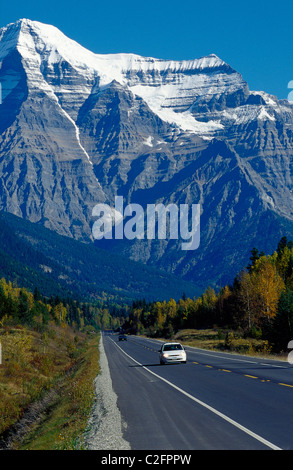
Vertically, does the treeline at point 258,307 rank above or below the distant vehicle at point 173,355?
above

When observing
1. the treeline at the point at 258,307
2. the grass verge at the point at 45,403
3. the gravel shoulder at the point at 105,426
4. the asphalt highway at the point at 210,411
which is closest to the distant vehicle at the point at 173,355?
the grass verge at the point at 45,403

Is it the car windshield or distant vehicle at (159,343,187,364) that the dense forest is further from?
distant vehicle at (159,343,187,364)

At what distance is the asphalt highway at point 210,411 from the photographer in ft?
42.3

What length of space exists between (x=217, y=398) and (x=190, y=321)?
113032 mm

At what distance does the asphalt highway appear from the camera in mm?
12898

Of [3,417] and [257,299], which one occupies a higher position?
[257,299]

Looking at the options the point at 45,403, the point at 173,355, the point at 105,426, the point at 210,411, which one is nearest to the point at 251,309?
the point at 173,355

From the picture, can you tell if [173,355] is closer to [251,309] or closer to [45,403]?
[45,403]

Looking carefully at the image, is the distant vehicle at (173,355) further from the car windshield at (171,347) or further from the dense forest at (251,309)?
the dense forest at (251,309)

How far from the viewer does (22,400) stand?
3438cm

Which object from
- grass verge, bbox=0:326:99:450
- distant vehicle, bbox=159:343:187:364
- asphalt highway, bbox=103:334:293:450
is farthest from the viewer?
distant vehicle, bbox=159:343:187:364

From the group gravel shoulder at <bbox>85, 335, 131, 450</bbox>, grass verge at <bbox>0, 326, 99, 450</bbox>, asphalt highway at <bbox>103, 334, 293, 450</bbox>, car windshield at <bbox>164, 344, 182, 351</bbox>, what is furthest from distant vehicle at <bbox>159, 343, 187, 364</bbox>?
gravel shoulder at <bbox>85, 335, 131, 450</bbox>
